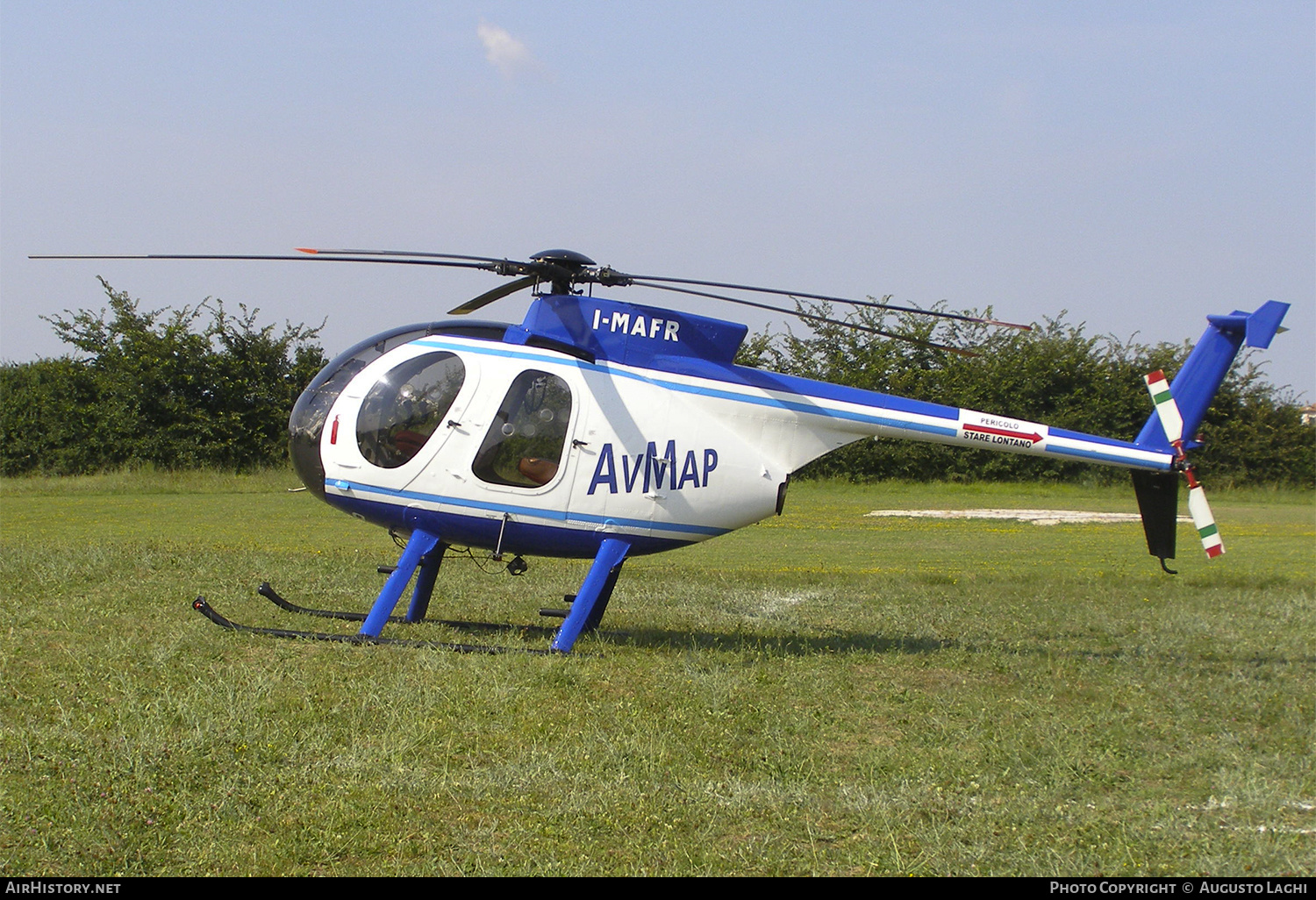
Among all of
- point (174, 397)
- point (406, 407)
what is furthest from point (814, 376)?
point (406, 407)

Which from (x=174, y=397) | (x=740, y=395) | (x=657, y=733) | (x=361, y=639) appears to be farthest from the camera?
(x=174, y=397)

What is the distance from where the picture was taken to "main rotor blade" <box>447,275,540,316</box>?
8859 millimetres

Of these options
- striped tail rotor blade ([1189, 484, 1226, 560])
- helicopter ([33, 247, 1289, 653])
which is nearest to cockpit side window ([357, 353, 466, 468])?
helicopter ([33, 247, 1289, 653])

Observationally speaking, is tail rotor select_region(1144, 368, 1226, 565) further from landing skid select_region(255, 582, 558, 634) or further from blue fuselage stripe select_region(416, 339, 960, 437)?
landing skid select_region(255, 582, 558, 634)

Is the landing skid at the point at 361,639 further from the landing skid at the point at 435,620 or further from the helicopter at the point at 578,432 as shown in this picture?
the landing skid at the point at 435,620

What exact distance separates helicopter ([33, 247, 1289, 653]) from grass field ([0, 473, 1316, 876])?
3.47ft

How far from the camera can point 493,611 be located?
11.2 metres

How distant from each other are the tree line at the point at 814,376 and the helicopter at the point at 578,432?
25.0m

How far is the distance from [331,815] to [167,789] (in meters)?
0.94

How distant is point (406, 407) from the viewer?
870 centimetres

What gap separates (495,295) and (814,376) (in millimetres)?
28722

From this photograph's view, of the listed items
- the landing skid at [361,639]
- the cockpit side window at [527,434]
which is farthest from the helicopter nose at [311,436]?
the cockpit side window at [527,434]

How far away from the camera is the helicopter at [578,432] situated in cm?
870

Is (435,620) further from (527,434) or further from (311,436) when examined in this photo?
(527,434)
